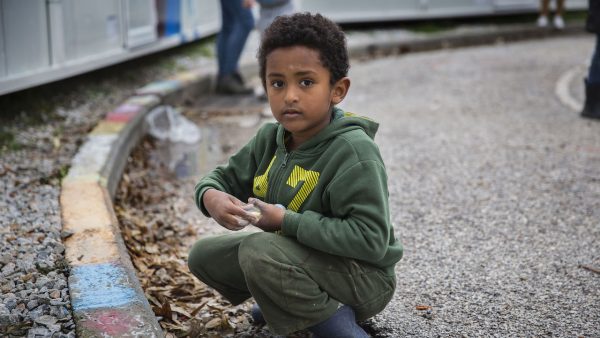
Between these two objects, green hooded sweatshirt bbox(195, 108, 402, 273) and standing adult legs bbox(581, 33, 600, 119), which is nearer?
green hooded sweatshirt bbox(195, 108, 402, 273)

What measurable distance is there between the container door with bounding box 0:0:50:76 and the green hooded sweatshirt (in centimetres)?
252

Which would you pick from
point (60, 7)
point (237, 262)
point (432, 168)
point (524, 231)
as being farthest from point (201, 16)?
point (237, 262)

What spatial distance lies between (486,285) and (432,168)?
1784mm

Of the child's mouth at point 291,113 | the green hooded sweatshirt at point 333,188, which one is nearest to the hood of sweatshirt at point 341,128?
the green hooded sweatshirt at point 333,188

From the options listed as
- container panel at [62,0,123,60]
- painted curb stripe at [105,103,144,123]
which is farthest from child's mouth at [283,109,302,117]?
container panel at [62,0,123,60]

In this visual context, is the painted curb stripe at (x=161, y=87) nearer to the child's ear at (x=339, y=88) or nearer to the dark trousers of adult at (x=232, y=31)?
the dark trousers of adult at (x=232, y=31)

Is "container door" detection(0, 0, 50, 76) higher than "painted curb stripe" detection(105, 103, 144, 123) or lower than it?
higher

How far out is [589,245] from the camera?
3.38 meters

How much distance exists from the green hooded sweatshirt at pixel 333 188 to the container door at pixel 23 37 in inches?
99.2

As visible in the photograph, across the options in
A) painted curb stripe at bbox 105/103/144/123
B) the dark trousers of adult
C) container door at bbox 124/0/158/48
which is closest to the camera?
painted curb stripe at bbox 105/103/144/123

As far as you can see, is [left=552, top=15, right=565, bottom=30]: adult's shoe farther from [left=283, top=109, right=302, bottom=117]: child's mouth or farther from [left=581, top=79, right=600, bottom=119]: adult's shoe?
[left=283, top=109, right=302, bottom=117]: child's mouth

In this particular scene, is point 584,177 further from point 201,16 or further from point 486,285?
point 201,16

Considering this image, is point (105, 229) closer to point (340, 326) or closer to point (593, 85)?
point (340, 326)

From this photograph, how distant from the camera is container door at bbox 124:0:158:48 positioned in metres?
6.51
